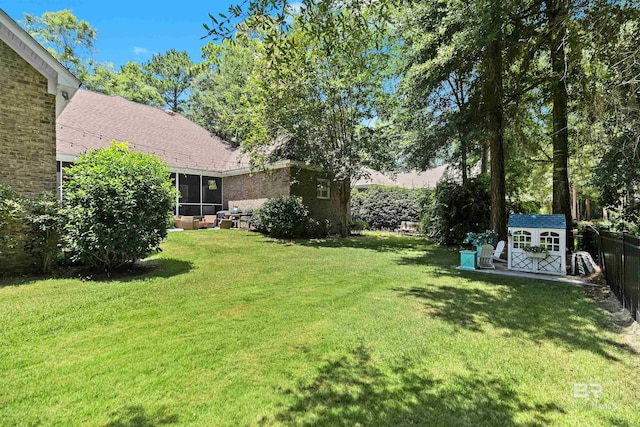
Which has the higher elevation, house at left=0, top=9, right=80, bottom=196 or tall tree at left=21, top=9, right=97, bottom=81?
tall tree at left=21, top=9, right=97, bottom=81

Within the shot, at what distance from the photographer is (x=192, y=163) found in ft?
59.5

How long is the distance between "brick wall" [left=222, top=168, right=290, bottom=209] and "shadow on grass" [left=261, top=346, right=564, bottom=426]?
1359 cm

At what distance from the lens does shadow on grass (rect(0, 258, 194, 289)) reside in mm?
6602

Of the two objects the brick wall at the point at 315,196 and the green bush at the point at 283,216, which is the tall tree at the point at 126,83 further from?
the green bush at the point at 283,216

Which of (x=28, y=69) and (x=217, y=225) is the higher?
(x=28, y=69)

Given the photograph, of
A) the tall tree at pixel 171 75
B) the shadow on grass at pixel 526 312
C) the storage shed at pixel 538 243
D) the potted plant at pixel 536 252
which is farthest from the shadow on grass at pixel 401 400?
the tall tree at pixel 171 75

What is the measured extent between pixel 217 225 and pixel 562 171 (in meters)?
16.2

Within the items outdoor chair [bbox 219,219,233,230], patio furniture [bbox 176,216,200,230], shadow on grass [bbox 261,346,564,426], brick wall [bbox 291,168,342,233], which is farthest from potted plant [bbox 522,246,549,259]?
patio furniture [bbox 176,216,200,230]

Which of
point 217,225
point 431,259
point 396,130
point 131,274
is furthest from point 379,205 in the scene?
point 131,274

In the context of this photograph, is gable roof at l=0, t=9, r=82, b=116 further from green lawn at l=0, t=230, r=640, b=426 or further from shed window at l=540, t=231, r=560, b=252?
shed window at l=540, t=231, r=560, b=252

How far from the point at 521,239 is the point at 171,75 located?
34.6 metres

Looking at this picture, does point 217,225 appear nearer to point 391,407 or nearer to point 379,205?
point 379,205

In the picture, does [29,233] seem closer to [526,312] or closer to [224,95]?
[526,312]

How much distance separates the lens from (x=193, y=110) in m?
31.5
